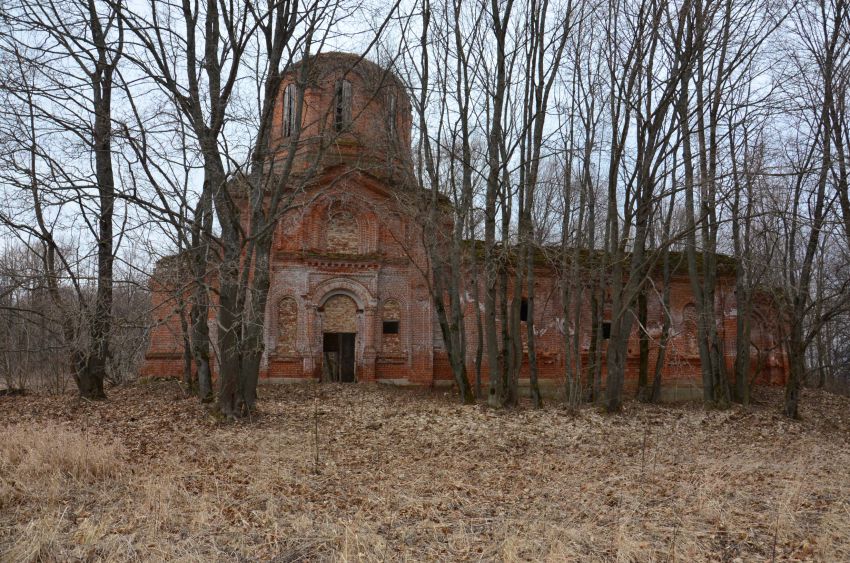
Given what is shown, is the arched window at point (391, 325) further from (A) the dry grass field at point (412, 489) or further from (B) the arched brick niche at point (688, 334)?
(B) the arched brick niche at point (688, 334)

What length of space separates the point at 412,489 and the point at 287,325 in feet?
42.5

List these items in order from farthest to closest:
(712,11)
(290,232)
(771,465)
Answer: (290,232), (712,11), (771,465)

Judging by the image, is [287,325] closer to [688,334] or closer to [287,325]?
[287,325]

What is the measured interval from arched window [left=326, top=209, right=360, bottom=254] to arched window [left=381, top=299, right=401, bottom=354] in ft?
6.52

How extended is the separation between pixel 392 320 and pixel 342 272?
7.02ft

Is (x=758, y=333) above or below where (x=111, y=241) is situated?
below

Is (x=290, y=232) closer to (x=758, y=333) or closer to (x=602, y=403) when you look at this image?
(x=602, y=403)

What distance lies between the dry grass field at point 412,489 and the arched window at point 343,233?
8323 millimetres

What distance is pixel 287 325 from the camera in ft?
64.7

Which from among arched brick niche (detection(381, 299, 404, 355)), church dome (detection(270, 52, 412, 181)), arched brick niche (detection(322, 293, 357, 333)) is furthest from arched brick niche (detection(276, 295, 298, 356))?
church dome (detection(270, 52, 412, 181))

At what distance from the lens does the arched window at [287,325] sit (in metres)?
19.6

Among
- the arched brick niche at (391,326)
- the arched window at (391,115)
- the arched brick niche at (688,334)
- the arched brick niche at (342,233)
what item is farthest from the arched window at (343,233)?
the arched brick niche at (688,334)

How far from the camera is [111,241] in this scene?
46.8 feet

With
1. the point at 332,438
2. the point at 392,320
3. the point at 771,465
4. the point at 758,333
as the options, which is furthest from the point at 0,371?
the point at 758,333
